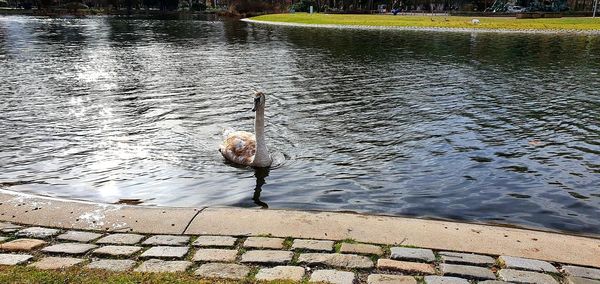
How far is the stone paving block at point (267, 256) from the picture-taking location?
576 cm

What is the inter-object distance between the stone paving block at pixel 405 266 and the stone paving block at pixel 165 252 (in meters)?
2.48

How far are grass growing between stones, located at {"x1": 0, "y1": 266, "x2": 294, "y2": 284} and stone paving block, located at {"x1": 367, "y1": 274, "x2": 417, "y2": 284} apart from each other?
0.97 m

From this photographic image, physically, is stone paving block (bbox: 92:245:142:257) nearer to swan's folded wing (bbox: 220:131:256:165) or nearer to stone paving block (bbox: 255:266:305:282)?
stone paving block (bbox: 255:266:305:282)

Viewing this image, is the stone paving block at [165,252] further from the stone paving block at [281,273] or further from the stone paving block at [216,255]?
the stone paving block at [281,273]

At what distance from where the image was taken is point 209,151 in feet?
39.2

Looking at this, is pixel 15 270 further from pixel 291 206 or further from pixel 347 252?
pixel 291 206

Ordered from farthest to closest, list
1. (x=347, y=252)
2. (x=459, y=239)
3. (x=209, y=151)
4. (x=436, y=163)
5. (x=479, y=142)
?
1. (x=479, y=142)
2. (x=209, y=151)
3. (x=436, y=163)
4. (x=459, y=239)
5. (x=347, y=252)

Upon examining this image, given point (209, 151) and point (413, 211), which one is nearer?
point (413, 211)

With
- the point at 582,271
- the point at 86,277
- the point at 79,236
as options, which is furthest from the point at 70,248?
the point at 582,271

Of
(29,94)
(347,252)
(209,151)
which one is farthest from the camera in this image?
(29,94)

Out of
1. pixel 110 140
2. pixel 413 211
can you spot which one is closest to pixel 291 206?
pixel 413 211

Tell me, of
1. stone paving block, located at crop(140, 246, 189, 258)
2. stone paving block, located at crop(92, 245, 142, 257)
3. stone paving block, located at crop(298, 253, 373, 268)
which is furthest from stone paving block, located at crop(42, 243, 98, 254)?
stone paving block, located at crop(298, 253, 373, 268)

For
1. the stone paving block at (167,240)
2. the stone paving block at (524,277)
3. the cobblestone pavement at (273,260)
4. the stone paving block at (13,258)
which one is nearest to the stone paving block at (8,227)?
the cobblestone pavement at (273,260)

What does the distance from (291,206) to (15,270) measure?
462cm
